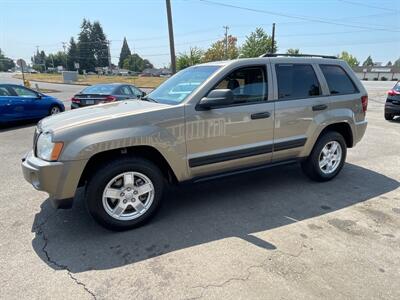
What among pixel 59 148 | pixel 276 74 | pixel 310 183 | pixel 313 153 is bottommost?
pixel 310 183

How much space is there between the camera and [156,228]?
135 inches

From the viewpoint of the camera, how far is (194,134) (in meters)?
3.50

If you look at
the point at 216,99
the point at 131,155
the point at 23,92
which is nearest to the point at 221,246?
the point at 131,155

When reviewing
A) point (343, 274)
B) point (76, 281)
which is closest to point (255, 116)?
point (343, 274)

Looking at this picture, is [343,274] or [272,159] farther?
[272,159]

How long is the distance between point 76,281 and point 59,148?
1249mm

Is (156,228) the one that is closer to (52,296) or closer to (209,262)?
(209,262)

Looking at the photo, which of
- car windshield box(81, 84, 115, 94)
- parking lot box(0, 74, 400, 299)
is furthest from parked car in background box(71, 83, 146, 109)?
parking lot box(0, 74, 400, 299)

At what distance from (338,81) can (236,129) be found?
2.14m

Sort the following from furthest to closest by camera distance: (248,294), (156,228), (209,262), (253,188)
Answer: (253,188) → (156,228) → (209,262) → (248,294)

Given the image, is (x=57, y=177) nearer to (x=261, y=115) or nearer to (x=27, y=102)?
(x=261, y=115)

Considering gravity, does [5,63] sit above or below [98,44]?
below

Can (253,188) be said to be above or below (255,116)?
below

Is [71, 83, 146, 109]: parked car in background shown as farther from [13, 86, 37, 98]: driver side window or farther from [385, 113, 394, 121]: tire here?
[385, 113, 394, 121]: tire
